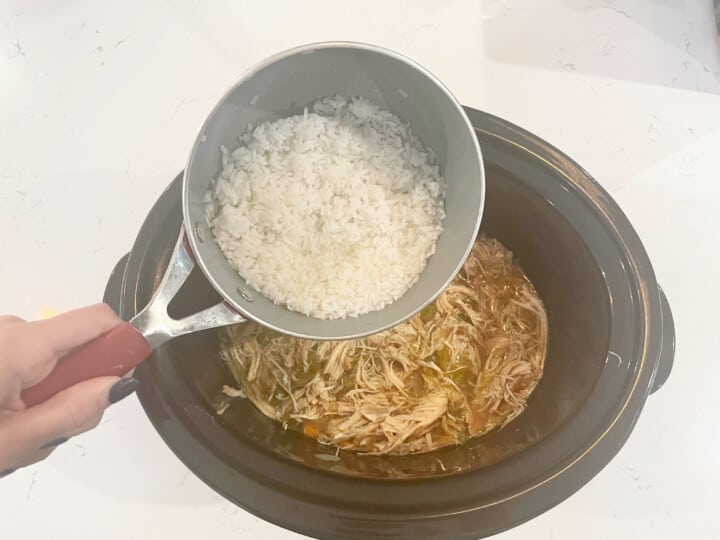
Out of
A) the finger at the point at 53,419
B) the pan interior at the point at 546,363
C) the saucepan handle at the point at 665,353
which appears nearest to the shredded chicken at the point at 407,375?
the pan interior at the point at 546,363

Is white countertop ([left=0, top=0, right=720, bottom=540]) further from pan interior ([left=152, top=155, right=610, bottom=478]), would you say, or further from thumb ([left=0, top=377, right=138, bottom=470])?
thumb ([left=0, top=377, right=138, bottom=470])

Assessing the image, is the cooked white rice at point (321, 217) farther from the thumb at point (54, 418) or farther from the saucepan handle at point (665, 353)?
the saucepan handle at point (665, 353)

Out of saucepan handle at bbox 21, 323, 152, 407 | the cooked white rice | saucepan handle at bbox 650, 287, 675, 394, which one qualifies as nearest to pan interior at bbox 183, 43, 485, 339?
the cooked white rice

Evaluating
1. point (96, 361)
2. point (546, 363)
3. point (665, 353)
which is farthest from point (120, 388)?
point (665, 353)

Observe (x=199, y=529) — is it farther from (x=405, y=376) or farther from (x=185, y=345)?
(x=405, y=376)

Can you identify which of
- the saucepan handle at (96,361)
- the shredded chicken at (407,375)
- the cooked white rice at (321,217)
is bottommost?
the shredded chicken at (407,375)

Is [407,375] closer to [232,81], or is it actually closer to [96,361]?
[96,361]

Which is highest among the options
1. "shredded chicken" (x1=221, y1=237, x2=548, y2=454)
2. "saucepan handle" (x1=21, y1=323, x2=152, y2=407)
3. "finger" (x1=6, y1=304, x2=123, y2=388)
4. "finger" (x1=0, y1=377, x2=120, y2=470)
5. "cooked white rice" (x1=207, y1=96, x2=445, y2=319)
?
"cooked white rice" (x1=207, y1=96, x2=445, y2=319)
